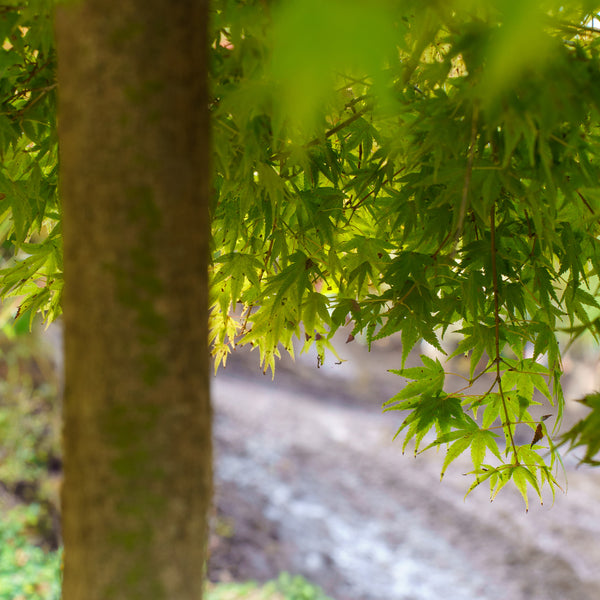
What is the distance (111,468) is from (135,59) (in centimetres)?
36

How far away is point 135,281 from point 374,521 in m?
4.90

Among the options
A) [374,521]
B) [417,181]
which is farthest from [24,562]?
[417,181]

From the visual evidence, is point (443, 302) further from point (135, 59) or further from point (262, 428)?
point (262, 428)

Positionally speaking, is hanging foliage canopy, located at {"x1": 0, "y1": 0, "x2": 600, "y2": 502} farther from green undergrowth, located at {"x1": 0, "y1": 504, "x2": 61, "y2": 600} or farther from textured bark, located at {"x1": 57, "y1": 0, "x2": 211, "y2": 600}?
green undergrowth, located at {"x1": 0, "y1": 504, "x2": 61, "y2": 600}

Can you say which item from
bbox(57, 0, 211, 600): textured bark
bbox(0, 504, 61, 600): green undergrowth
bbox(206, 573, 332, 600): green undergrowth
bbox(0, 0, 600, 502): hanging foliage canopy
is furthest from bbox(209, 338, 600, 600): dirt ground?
bbox(57, 0, 211, 600): textured bark

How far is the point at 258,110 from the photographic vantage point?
72 cm

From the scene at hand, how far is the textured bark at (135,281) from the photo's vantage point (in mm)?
498

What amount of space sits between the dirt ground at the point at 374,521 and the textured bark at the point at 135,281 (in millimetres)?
3695

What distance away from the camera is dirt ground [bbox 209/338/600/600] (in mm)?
4164

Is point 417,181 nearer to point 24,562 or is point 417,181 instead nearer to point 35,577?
point 35,577

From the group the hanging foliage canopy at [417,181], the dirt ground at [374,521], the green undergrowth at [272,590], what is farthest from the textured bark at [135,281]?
the dirt ground at [374,521]

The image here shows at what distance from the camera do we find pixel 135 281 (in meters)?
0.50

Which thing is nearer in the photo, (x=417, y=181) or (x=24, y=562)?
(x=417, y=181)

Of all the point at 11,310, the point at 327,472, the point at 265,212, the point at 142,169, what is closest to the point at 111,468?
the point at 142,169
